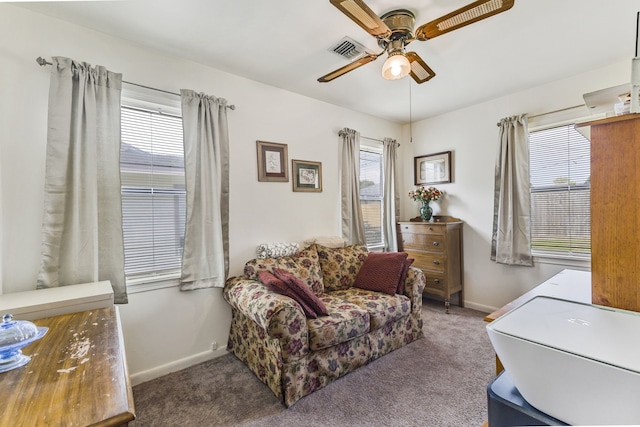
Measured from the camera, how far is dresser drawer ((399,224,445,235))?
11.5 ft

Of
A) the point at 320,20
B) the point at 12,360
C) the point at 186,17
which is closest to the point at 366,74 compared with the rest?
the point at 320,20

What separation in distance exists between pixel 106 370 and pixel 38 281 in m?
1.38

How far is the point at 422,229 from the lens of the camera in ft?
12.0

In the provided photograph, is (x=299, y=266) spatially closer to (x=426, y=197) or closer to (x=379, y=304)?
(x=379, y=304)

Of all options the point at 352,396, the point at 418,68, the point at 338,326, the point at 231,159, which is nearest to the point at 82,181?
the point at 231,159

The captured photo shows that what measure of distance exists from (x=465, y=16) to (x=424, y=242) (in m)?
2.65

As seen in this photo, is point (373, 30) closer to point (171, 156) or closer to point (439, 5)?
point (439, 5)

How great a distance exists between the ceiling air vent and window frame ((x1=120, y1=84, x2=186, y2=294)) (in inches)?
55.3

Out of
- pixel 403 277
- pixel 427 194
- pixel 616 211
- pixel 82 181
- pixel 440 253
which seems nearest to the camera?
pixel 616 211

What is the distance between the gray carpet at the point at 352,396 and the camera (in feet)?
5.76

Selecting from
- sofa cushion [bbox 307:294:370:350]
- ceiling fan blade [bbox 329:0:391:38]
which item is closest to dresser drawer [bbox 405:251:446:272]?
sofa cushion [bbox 307:294:370:350]

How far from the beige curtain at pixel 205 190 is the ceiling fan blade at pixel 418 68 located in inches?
63.9

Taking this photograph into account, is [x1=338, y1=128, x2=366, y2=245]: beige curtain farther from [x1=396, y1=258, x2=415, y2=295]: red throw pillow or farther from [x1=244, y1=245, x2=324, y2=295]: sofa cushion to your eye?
[x1=396, y1=258, x2=415, y2=295]: red throw pillow

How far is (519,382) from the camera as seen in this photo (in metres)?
0.61
